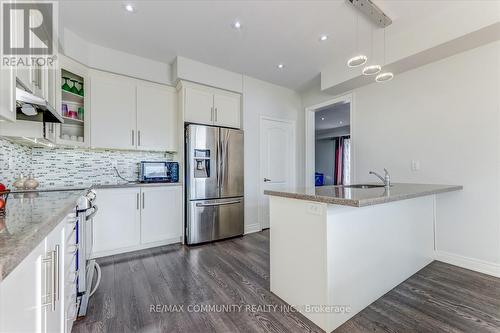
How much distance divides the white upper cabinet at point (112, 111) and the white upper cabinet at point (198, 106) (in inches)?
29.8

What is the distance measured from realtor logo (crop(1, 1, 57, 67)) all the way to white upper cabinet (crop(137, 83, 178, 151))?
1.19 meters

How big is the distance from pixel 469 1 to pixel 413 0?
0.51 meters

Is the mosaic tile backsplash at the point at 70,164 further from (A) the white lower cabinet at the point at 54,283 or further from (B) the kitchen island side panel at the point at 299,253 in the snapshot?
(B) the kitchen island side panel at the point at 299,253

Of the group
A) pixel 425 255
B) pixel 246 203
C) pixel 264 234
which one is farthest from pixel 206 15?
pixel 425 255

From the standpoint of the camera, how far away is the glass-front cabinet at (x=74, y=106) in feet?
8.77

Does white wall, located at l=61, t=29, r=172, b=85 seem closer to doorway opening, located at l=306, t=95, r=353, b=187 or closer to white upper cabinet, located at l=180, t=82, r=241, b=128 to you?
white upper cabinet, located at l=180, t=82, r=241, b=128

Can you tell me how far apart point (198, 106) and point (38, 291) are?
9.72ft

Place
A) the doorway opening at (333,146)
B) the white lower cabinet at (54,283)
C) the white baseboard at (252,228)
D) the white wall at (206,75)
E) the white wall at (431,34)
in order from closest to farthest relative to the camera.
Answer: the white lower cabinet at (54,283)
the white wall at (431,34)
the white wall at (206,75)
the white baseboard at (252,228)
the doorway opening at (333,146)

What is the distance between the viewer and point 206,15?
7.63 ft

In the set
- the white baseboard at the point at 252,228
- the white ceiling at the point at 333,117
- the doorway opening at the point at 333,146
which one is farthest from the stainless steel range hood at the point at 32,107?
the doorway opening at the point at 333,146

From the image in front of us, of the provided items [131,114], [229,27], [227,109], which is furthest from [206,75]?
[131,114]

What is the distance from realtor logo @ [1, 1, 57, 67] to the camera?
45.3 inches

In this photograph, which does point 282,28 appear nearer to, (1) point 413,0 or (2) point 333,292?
(1) point 413,0

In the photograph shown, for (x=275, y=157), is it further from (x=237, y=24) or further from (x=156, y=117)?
(x=237, y=24)
